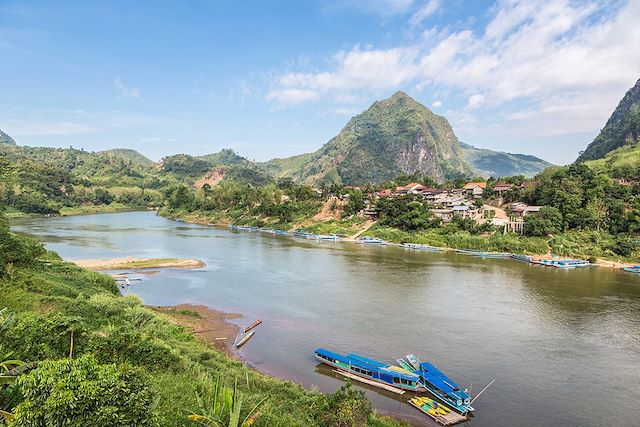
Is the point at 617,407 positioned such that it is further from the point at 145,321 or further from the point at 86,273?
the point at 86,273

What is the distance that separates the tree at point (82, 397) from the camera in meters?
6.39

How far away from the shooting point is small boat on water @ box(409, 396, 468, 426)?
16.4 metres

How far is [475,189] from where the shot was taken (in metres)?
79.6

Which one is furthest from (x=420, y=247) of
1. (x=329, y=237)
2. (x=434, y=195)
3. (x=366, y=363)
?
(x=366, y=363)

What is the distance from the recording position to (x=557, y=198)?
5991cm

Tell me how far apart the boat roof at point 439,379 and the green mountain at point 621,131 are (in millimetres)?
113899

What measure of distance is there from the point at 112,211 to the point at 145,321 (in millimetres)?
120847

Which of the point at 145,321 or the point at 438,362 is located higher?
the point at 145,321

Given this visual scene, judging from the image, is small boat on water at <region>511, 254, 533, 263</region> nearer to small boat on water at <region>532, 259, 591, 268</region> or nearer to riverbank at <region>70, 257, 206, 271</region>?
small boat on water at <region>532, 259, 591, 268</region>

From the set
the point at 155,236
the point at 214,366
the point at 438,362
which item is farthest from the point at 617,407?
the point at 155,236

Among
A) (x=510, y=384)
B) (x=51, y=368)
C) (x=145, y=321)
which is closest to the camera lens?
(x=51, y=368)

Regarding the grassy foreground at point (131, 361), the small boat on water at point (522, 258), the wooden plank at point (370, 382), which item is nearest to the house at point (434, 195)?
the small boat on water at point (522, 258)

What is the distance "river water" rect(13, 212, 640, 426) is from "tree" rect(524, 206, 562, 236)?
9.48 m

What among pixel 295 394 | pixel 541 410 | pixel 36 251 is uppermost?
pixel 36 251
